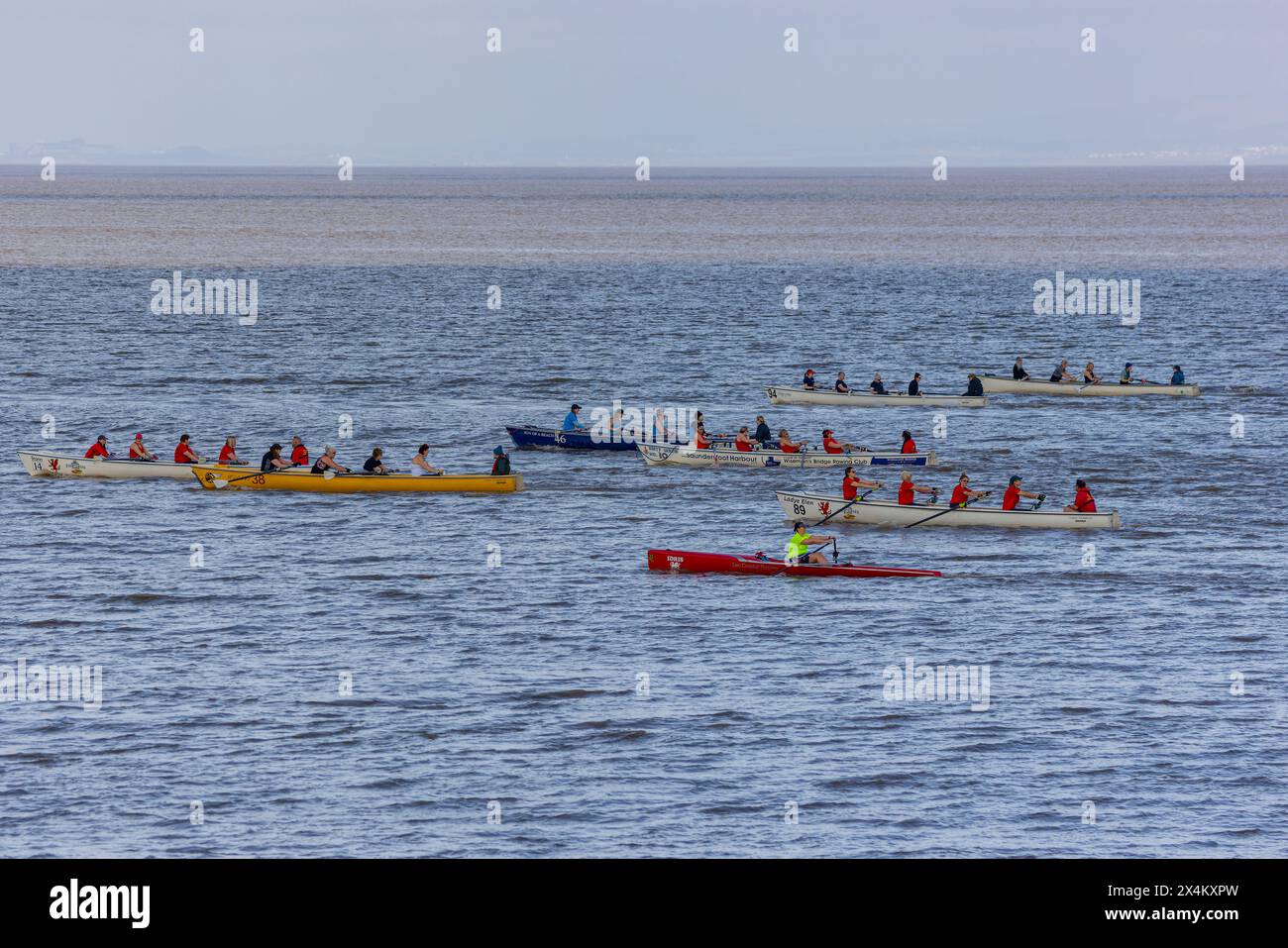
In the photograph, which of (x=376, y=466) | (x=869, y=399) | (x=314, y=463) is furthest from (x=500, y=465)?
(x=869, y=399)

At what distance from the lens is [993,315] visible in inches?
4966

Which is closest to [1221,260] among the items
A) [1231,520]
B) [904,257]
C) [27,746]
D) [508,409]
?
[904,257]

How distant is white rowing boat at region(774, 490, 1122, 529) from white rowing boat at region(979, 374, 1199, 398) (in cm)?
3084

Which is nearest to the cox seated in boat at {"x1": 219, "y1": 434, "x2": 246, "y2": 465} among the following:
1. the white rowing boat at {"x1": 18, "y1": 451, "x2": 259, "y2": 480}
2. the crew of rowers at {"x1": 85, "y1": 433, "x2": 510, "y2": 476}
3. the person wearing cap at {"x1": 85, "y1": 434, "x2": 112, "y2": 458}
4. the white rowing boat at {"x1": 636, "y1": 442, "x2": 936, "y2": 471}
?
the crew of rowers at {"x1": 85, "y1": 433, "x2": 510, "y2": 476}

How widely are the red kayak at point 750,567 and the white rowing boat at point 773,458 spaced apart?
1590 cm

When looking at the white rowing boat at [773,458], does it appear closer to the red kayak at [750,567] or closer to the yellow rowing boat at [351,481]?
the yellow rowing boat at [351,481]

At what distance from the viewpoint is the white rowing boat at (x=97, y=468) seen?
5925 centimetres

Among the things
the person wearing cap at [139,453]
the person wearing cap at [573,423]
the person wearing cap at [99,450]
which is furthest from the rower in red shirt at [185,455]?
the person wearing cap at [573,423]

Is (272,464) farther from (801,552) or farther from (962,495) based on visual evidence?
(962,495)

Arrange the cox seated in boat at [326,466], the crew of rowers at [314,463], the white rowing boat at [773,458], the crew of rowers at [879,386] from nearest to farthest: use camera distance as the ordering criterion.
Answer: the crew of rowers at [314,463] < the cox seated in boat at [326,466] < the white rowing boat at [773,458] < the crew of rowers at [879,386]

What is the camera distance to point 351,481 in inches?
2250

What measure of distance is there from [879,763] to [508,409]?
48.3 metres

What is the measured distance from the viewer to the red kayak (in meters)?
45.4
